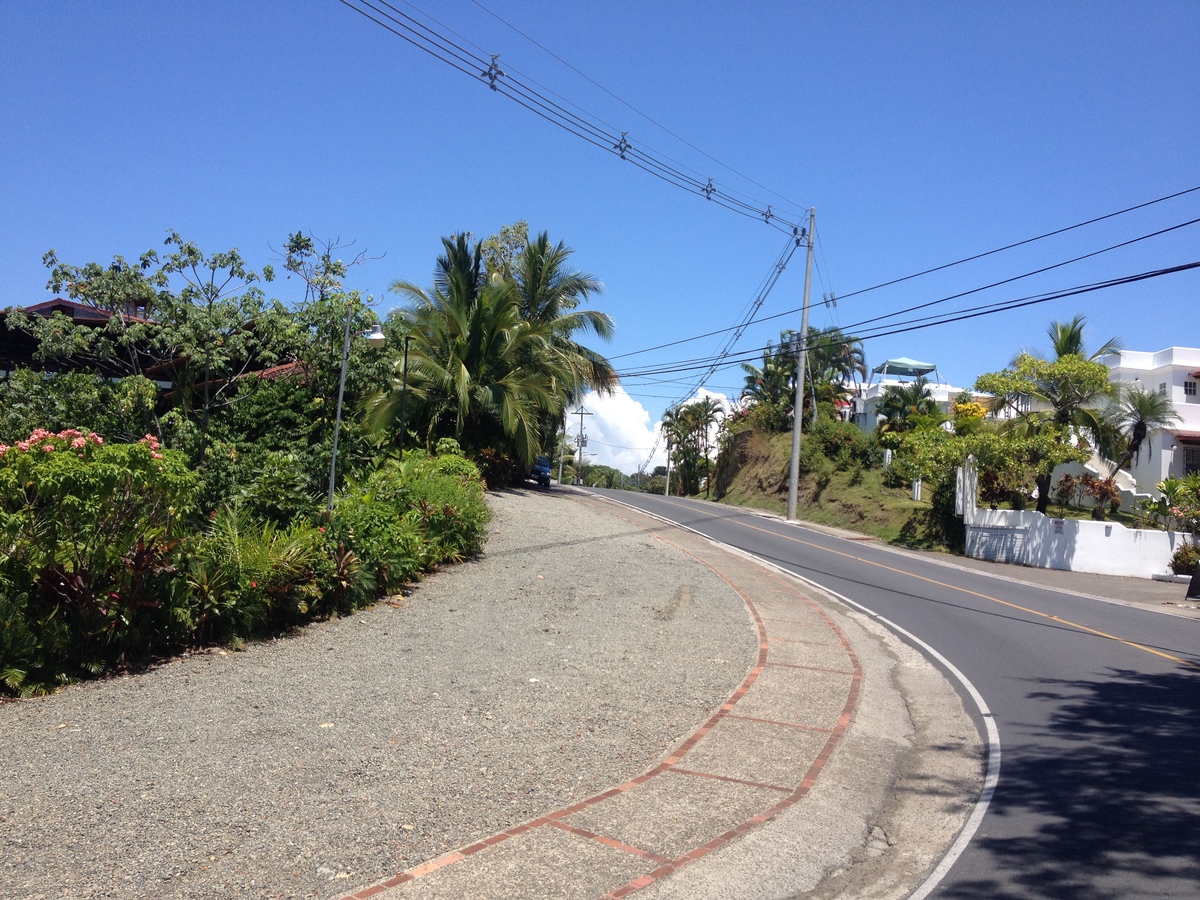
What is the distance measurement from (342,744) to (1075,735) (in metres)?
6.13

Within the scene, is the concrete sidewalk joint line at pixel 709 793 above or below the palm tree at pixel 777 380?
below

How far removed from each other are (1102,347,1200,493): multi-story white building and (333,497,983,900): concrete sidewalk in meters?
32.6

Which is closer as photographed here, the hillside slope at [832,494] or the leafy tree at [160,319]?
the leafy tree at [160,319]

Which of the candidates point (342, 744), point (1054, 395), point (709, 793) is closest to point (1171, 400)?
point (1054, 395)

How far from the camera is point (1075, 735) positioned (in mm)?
7781

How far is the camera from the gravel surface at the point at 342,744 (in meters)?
4.92

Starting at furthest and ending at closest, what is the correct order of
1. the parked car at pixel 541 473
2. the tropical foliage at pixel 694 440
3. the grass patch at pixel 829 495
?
the tropical foliage at pixel 694 440, the parked car at pixel 541 473, the grass patch at pixel 829 495

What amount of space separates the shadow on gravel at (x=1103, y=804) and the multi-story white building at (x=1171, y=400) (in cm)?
3164

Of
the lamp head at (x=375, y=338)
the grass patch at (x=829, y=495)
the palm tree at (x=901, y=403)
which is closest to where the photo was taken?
the lamp head at (x=375, y=338)

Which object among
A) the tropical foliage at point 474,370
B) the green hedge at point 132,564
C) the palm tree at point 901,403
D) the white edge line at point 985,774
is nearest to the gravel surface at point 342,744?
the green hedge at point 132,564

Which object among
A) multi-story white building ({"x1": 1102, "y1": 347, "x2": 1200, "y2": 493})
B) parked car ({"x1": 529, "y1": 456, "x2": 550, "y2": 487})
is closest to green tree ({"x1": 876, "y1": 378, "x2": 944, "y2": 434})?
multi-story white building ({"x1": 1102, "y1": 347, "x2": 1200, "y2": 493})

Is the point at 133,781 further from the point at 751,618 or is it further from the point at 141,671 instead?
the point at 751,618

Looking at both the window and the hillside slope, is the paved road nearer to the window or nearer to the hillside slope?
the hillside slope

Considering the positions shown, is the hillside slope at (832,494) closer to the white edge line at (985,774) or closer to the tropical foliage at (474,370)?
the tropical foliage at (474,370)
